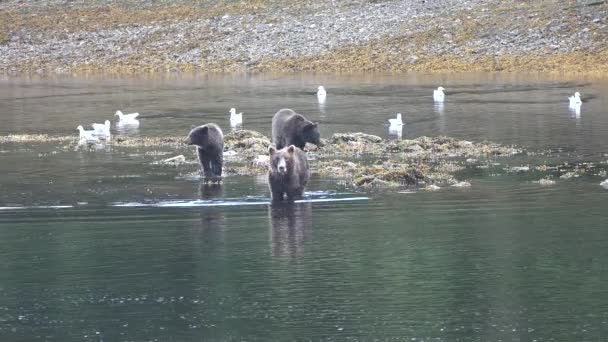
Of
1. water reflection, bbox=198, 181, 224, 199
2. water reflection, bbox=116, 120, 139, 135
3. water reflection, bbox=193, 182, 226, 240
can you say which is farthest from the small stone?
water reflection, bbox=193, 182, 226, 240

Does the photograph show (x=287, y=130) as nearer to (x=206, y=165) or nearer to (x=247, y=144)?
(x=206, y=165)

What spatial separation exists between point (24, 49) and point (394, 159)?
59.6 m

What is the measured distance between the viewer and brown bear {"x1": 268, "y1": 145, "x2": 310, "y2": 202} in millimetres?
23547

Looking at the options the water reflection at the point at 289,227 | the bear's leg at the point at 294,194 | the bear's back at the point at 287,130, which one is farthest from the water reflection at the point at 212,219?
the bear's back at the point at 287,130

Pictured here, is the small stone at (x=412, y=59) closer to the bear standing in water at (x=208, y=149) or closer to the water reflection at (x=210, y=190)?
the bear standing in water at (x=208, y=149)

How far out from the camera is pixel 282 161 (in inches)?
923

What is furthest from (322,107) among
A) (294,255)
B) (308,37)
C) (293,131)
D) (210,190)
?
(308,37)

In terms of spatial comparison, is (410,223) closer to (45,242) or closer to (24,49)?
(45,242)

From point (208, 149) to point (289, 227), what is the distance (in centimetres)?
745

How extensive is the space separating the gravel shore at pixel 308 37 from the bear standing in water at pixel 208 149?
130ft

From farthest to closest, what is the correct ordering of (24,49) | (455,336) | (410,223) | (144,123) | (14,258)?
(24,49) < (144,123) < (410,223) < (14,258) < (455,336)

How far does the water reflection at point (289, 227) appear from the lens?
19484 mm

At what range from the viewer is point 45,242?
66.3ft

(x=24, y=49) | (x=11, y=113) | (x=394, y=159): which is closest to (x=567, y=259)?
(x=394, y=159)
